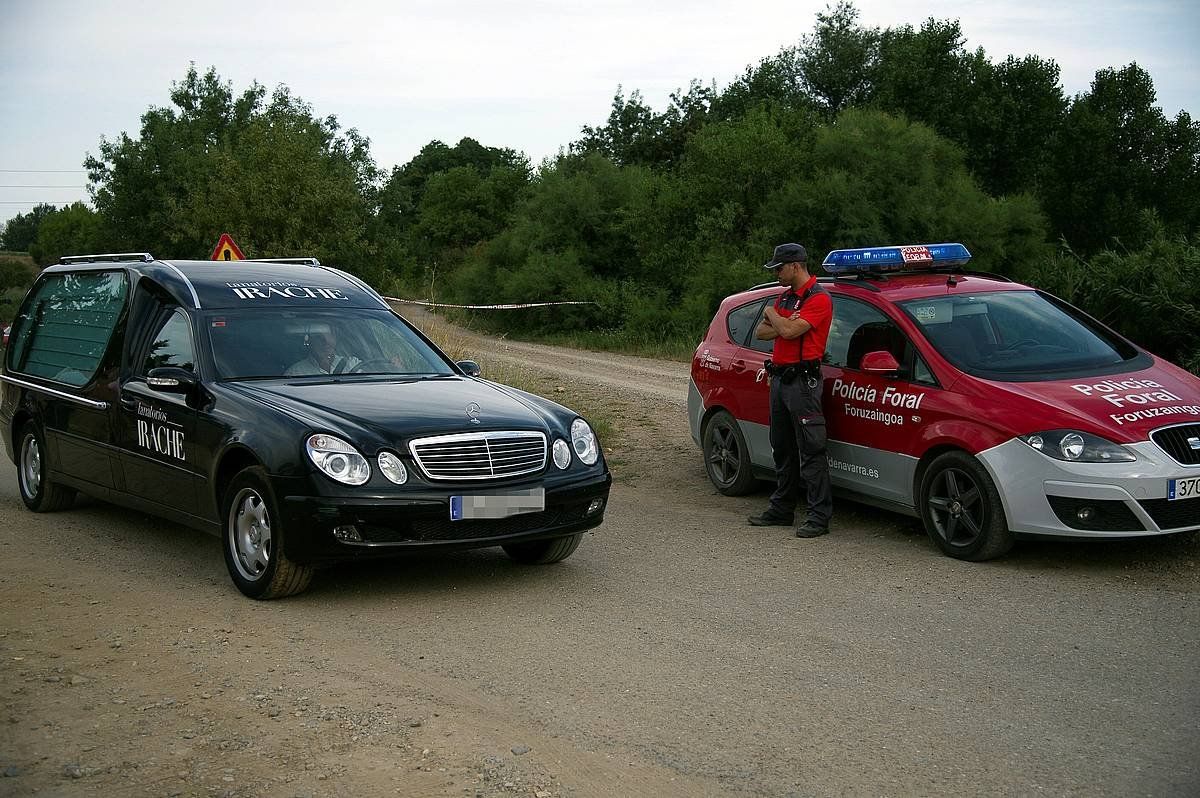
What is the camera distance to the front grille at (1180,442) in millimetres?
6909

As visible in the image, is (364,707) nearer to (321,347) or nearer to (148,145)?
(321,347)

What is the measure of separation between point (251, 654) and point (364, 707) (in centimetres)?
95

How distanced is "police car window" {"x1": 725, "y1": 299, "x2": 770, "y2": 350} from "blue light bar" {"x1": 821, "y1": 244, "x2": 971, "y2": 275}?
788 mm

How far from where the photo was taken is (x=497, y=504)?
6.47 meters

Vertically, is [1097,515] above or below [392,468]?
below

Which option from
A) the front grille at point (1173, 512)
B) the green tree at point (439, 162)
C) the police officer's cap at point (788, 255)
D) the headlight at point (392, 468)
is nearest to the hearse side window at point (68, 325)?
the headlight at point (392, 468)

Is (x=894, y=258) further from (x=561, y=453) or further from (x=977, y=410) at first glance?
(x=561, y=453)

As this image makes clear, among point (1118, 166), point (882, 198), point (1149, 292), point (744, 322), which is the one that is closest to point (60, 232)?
point (1118, 166)

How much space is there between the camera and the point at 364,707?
4855mm

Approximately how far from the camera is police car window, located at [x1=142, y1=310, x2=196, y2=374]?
7438mm

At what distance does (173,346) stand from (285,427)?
166 cm

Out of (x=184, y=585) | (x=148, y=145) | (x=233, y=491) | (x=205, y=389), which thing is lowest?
(x=184, y=585)

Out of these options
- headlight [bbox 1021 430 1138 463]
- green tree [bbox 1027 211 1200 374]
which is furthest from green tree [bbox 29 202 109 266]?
headlight [bbox 1021 430 1138 463]

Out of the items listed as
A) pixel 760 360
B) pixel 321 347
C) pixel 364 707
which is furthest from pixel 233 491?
pixel 760 360
